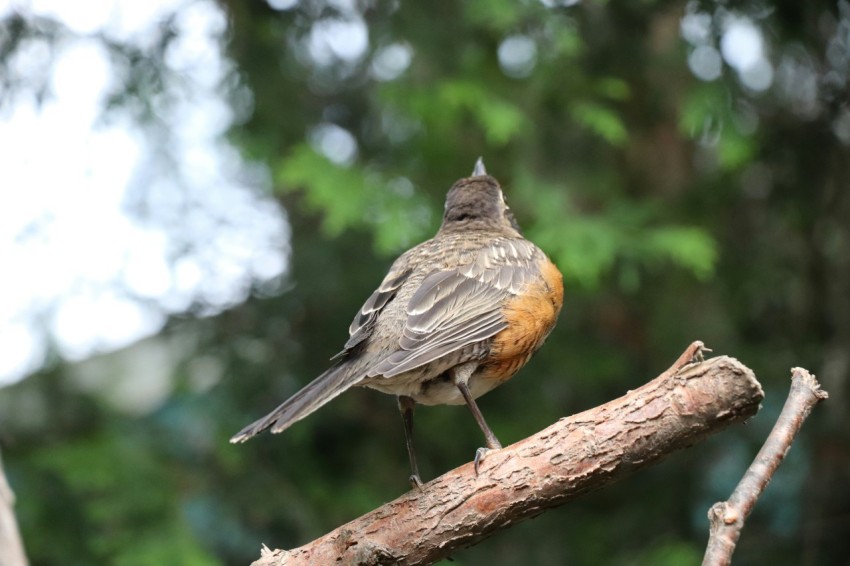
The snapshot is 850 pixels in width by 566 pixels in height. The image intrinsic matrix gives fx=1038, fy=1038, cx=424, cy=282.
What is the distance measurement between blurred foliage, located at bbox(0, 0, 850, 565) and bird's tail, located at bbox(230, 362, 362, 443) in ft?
7.57

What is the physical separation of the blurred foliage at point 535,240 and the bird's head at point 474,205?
1244mm

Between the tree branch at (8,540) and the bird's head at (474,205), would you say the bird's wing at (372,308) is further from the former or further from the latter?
the tree branch at (8,540)

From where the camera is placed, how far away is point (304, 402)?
3088 mm

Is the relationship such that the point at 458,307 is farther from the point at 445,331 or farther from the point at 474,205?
the point at 474,205

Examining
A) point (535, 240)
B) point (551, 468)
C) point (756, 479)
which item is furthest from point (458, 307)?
point (535, 240)

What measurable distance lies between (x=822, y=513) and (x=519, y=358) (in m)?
3.87

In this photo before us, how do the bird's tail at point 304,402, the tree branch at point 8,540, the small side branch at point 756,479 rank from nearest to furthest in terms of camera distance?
the small side branch at point 756,479 → the bird's tail at point 304,402 → the tree branch at point 8,540

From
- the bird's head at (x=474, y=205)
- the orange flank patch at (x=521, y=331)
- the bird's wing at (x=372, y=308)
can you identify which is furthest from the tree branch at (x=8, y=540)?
the bird's head at (x=474, y=205)

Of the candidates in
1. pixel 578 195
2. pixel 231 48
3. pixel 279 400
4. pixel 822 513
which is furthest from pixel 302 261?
pixel 822 513

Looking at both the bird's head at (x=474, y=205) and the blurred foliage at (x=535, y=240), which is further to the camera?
the blurred foliage at (x=535, y=240)

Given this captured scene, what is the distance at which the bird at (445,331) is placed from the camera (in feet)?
10.6

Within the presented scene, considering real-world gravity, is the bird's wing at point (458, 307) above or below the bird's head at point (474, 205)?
below

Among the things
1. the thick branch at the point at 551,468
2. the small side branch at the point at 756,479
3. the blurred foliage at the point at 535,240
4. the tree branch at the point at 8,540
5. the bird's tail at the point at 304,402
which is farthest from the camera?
the blurred foliage at the point at 535,240

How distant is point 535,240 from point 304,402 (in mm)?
2602
